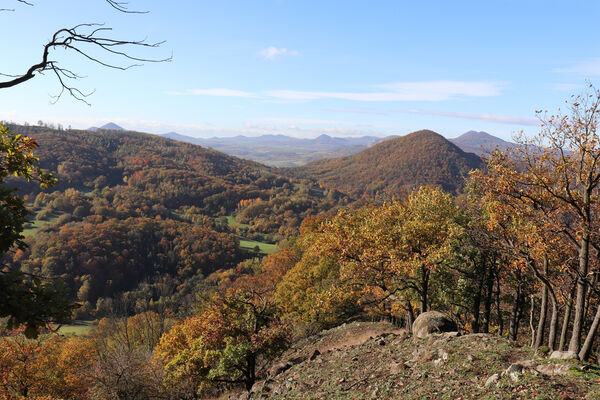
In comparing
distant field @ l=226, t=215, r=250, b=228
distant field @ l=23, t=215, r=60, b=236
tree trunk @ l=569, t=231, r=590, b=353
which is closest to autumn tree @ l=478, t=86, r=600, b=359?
tree trunk @ l=569, t=231, r=590, b=353

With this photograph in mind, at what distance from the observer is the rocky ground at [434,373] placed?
9461 mm

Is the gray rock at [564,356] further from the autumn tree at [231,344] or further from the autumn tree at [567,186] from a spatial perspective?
the autumn tree at [231,344]

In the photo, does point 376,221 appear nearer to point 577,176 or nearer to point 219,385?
point 577,176

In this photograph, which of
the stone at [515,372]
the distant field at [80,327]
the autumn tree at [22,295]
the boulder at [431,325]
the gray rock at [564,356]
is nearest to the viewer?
the autumn tree at [22,295]

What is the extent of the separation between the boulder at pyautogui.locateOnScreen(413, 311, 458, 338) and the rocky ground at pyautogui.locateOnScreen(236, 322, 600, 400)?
684 millimetres

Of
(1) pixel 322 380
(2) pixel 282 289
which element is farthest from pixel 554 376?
(2) pixel 282 289

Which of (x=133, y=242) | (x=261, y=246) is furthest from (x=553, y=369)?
(x=133, y=242)

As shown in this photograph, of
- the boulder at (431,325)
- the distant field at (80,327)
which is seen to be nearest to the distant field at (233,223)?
the distant field at (80,327)

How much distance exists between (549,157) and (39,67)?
1587 cm

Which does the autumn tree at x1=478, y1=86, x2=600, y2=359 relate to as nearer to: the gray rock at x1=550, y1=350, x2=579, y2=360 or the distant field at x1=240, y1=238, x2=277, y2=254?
the gray rock at x1=550, y1=350, x2=579, y2=360

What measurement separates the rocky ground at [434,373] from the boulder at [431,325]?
0.68 meters

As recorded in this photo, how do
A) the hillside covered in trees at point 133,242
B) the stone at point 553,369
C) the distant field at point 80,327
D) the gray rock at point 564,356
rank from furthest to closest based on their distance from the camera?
1. the hillside covered in trees at point 133,242
2. the distant field at point 80,327
3. the gray rock at point 564,356
4. the stone at point 553,369

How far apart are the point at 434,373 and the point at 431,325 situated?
570 centimetres

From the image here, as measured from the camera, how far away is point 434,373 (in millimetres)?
11836
